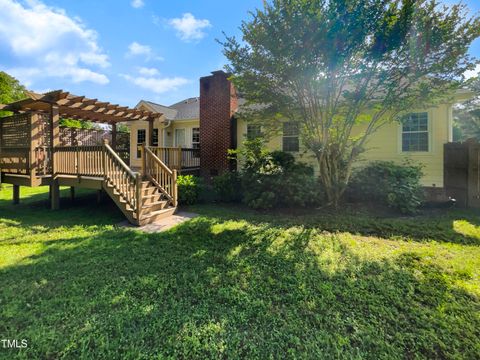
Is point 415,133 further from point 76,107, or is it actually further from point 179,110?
point 179,110

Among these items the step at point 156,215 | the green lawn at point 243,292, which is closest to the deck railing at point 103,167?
the step at point 156,215

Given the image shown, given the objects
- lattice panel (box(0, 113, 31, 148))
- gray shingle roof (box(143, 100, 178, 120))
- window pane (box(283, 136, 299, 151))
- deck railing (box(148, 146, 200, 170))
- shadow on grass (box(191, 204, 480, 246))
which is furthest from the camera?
gray shingle roof (box(143, 100, 178, 120))

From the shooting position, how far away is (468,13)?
5.64 meters

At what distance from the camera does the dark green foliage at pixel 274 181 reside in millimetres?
7305

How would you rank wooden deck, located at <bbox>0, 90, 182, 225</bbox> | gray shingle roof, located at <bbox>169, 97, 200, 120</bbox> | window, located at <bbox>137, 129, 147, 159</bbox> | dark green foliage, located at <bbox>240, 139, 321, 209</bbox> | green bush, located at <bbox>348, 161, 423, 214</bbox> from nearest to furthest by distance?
wooden deck, located at <bbox>0, 90, 182, 225</bbox>, green bush, located at <bbox>348, 161, 423, 214</bbox>, dark green foliage, located at <bbox>240, 139, 321, 209</bbox>, gray shingle roof, located at <bbox>169, 97, 200, 120</bbox>, window, located at <bbox>137, 129, 147, 159</bbox>

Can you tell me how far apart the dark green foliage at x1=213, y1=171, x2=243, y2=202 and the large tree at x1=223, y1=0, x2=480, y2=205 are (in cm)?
256

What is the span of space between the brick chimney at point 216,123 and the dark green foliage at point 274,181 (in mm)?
3681

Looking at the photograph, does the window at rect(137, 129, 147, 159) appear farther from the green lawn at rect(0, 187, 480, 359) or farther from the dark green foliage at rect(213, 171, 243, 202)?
the green lawn at rect(0, 187, 480, 359)

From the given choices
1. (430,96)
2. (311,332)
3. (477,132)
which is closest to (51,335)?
(311,332)

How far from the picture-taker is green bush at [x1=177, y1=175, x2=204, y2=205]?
8.08 m

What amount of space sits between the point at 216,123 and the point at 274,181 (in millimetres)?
5852

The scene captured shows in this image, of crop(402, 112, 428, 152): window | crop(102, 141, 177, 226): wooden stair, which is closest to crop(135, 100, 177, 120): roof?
crop(102, 141, 177, 226): wooden stair

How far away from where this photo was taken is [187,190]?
321 inches

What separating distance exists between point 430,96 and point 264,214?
5.51 m
